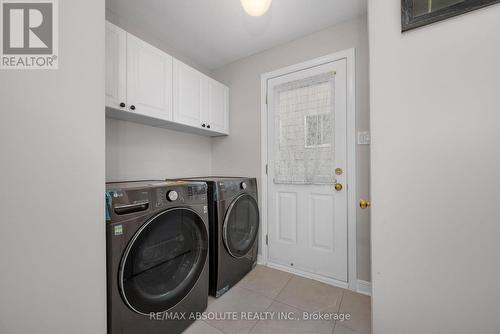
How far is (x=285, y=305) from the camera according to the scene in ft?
5.02

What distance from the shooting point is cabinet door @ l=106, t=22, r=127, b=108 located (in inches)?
51.6

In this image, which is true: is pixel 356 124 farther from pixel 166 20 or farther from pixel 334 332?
pixel 166 20

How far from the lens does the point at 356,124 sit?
172 centimetres

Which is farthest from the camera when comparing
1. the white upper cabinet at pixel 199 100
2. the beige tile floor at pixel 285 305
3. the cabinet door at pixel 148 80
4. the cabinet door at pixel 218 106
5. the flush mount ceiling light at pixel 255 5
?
the cabinet door at pixel 218 106

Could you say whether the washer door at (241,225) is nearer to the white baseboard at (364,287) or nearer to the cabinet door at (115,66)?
the white baseboard at (364,287)

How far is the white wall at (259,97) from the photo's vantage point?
1.69 metres

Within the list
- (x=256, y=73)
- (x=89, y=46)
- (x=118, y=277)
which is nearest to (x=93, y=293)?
(x=118, y=277)

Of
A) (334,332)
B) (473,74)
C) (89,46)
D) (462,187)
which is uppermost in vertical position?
(89,46)

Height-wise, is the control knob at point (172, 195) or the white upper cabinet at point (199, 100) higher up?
the white upper cabinet at point (199, 100)

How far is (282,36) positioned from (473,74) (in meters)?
1.70

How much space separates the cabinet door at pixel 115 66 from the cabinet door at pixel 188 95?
1.43 ft

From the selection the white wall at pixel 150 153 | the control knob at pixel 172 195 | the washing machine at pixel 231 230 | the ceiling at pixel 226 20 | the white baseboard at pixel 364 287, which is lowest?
the white baseboard at pixel 364 287

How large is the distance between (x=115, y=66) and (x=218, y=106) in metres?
1.09

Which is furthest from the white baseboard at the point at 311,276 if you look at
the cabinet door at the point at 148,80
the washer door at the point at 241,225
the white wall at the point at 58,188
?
the cabinet door at the point at 148,80
